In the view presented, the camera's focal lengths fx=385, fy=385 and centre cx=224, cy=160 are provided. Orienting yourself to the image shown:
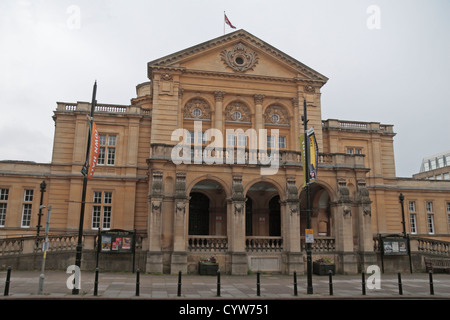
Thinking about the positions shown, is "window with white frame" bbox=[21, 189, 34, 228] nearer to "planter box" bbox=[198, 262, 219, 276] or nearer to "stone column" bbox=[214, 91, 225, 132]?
"stone column" bbox=[214, 91, 225, 132]

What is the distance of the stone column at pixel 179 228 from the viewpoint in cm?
2222

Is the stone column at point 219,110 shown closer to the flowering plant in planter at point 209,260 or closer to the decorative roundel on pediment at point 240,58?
the decorative roundel on pediment at point 240,58

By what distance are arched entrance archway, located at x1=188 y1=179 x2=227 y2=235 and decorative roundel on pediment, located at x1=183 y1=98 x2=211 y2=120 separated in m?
6.40

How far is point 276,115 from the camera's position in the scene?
111 ft

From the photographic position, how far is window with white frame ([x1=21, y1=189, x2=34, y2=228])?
32.2m

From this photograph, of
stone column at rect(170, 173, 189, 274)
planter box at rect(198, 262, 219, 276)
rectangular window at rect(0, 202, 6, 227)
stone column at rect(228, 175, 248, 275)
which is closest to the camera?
planter box at rect(198, 262, 219, 276)

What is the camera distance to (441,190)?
40406mm

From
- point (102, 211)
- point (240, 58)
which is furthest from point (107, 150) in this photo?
point (240, 58)

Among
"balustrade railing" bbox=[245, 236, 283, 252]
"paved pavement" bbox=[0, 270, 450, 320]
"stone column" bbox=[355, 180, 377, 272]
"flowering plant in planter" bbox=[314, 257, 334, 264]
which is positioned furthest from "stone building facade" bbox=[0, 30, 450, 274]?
Answer: "paved pavement" bbox=[0, 270, 450, 320]

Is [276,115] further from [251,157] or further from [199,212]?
[199,212]

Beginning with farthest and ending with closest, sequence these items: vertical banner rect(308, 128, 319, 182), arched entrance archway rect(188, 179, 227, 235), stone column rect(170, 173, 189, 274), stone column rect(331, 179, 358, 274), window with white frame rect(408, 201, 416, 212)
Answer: window with white frame rect(408, 201, 416, 212)
arched entrance archway rect(188, 179, 227, 235)
stone column rect(331, 179, 358, 274)
stone column rect(170, 173, 189, 274)
vertical banner rect(308, 128, 319, 182)

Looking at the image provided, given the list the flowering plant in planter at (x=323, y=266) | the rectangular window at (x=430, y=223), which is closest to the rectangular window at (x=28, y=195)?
the flowering plant in planter at (x=323, y=266)

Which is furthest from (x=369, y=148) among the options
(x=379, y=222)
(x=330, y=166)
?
(x=330, y=166)

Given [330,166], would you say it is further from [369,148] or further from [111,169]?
[111,169]
